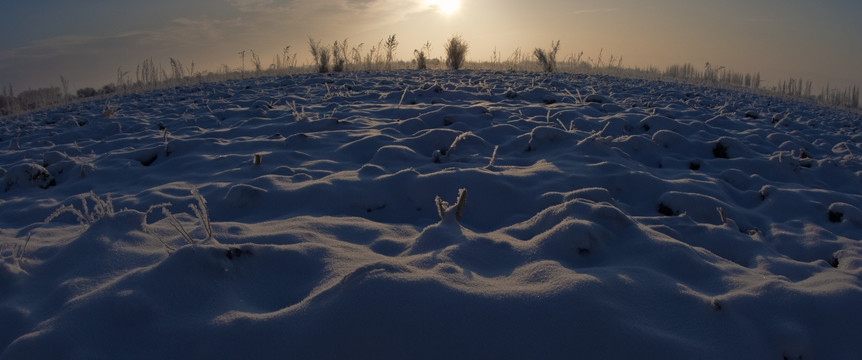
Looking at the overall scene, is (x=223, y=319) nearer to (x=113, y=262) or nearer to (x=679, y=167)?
(x=113, y=262)

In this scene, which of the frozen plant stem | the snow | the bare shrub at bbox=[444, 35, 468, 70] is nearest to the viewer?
the snow

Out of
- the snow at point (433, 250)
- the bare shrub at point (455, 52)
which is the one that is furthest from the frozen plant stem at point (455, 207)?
the bare shrub at point (455, 52)

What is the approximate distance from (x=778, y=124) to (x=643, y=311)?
5.65 meters

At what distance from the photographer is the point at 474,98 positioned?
19.3ft

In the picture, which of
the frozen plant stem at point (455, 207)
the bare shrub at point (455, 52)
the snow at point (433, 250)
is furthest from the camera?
the bare shrub at point (455, 52)

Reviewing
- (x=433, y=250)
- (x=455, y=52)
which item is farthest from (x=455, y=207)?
(x=455, y=52)

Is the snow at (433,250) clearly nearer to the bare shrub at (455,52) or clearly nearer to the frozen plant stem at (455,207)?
the frozen plant stem at (455,207)

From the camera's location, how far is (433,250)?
1.69 metres

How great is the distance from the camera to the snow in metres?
1.18

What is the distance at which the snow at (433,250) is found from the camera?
118cm

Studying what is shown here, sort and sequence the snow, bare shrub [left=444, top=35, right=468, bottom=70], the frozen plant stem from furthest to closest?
bare shrub [left=444, top=35, right=468, bottom=70] → the frozen plant stem → the snow

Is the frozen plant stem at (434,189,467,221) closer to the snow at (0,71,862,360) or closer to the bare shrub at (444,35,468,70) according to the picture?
the snow at (0,71,862,360)

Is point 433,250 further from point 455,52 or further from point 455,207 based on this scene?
point 455,52

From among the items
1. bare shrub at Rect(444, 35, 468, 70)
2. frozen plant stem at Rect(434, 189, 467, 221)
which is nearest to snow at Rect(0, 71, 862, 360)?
frozen plant stem at Rect(434, 189, 467, 221)
